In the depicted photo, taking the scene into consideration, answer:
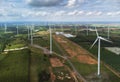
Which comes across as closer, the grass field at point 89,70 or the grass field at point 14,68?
the grass field at point 14,68

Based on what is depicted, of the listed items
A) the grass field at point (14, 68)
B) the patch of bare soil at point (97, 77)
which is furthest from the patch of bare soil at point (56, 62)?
the patch of bare soil at point (97, 77)

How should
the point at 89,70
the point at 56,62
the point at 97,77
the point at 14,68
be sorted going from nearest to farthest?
the point at 97,77, the point at 89,70, the point at 14,68, the point at 56,62

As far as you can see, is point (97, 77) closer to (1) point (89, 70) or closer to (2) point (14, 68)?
(1) point (89, 70)

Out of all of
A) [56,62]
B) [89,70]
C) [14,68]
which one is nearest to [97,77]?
[89,70]

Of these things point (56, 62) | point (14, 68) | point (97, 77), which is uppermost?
point (56, 62)

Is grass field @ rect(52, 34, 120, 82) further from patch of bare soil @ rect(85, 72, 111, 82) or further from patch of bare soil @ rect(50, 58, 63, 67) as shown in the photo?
patch of bare soil @ rect(50, 58, 63, 67)

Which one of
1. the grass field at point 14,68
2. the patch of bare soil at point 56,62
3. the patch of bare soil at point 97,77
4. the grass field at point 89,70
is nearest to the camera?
the patch of bare soil at point 97,77

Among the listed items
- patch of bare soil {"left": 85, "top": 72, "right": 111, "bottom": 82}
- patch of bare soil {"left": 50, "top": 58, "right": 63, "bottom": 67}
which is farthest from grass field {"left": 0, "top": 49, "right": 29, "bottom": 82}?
patch of bare soil {"left": 85, "top": 72, "right": 111, "bottom": 82}

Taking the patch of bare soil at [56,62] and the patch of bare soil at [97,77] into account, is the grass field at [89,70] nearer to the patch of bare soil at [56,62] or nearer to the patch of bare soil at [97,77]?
the patch of bare soil at [97,77]
